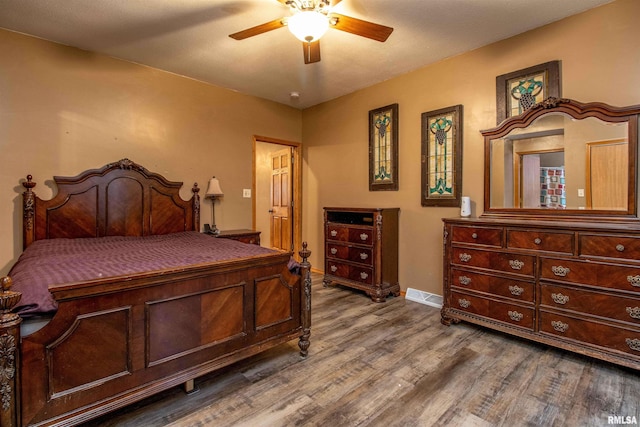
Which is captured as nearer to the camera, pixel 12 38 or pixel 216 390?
pixel 216 390

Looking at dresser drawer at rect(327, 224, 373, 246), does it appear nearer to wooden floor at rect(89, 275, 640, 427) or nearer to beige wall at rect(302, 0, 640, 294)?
beige wall at rect(302, 0, 640, 294)

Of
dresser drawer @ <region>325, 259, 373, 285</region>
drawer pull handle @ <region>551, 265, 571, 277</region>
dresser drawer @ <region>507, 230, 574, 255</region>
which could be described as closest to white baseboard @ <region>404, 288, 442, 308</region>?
dresser drawer @ <region>325, 259, 373, 285</region>

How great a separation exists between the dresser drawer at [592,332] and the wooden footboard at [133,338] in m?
2.00

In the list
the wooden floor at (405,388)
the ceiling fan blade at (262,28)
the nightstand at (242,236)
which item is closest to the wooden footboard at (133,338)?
the wooden floor at (405,388)

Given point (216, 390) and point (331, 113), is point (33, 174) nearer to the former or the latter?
point (216, 390)

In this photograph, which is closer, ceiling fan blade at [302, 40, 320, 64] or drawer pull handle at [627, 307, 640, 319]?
drawer pull handle at [627, 307, 640, 319]

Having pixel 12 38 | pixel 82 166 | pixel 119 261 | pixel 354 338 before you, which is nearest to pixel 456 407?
pixel 354 338

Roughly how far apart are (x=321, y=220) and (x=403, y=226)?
152 centimetres

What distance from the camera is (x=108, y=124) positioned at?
339 cm

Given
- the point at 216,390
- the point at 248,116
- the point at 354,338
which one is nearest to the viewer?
the point at 216,390

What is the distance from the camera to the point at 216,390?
1.93 meters

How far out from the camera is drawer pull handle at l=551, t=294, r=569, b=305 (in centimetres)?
229

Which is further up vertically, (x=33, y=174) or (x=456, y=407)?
(x=33, y=174)

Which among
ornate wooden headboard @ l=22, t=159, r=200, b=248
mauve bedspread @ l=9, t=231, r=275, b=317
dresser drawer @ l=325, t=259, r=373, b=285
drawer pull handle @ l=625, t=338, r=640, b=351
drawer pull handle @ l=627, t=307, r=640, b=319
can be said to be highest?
ornate wooden headboard @ l=22, t=159, r=200, b=248
